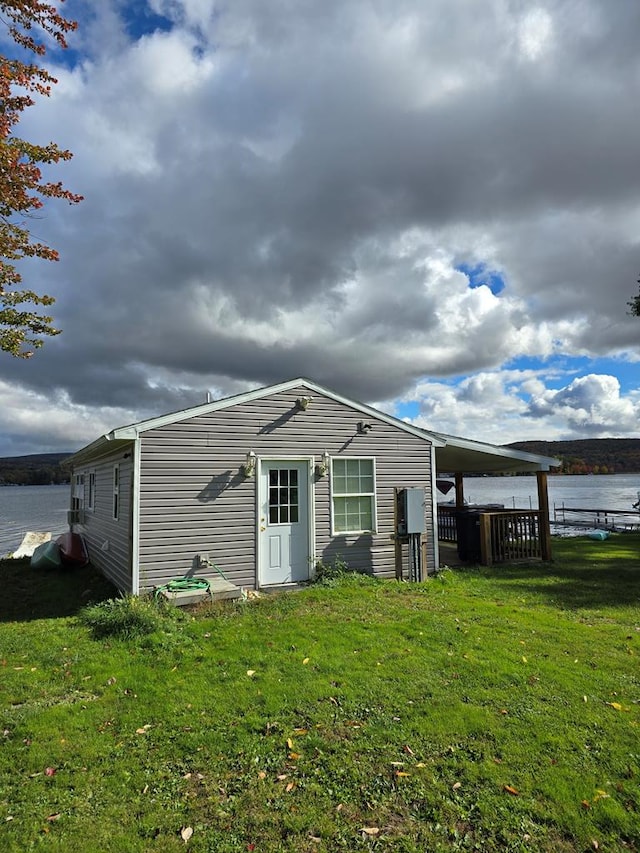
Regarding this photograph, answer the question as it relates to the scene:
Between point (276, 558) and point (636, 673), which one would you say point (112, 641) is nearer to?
point (276, 558)

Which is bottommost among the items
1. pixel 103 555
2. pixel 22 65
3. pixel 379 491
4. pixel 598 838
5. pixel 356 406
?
pixel 598 838

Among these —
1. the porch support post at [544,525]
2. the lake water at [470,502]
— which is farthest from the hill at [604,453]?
the porch support post at [544,525]

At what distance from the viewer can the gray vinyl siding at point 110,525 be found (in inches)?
325

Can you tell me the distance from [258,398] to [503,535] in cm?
700

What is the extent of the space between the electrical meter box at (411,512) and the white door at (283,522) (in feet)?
5.99

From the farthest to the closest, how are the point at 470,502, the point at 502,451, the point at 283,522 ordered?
the point at 470,502 < the point at 502,451 < the point at 283,522

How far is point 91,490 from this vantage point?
41.3 ft

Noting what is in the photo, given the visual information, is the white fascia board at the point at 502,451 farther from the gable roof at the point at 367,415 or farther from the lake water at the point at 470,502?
the lake water at the point at 470,502

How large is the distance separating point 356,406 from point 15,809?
25.3ft

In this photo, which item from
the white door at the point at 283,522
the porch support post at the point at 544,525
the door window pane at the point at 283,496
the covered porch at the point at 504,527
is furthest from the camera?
the porch support post at the point at 544,525

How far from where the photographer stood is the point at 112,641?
6.03 meters

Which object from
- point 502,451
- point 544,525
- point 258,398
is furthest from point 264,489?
point 544,525

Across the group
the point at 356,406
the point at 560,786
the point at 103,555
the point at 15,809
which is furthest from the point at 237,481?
the point at 560,786

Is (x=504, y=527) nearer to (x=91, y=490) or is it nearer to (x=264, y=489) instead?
(x=264, y=489)
